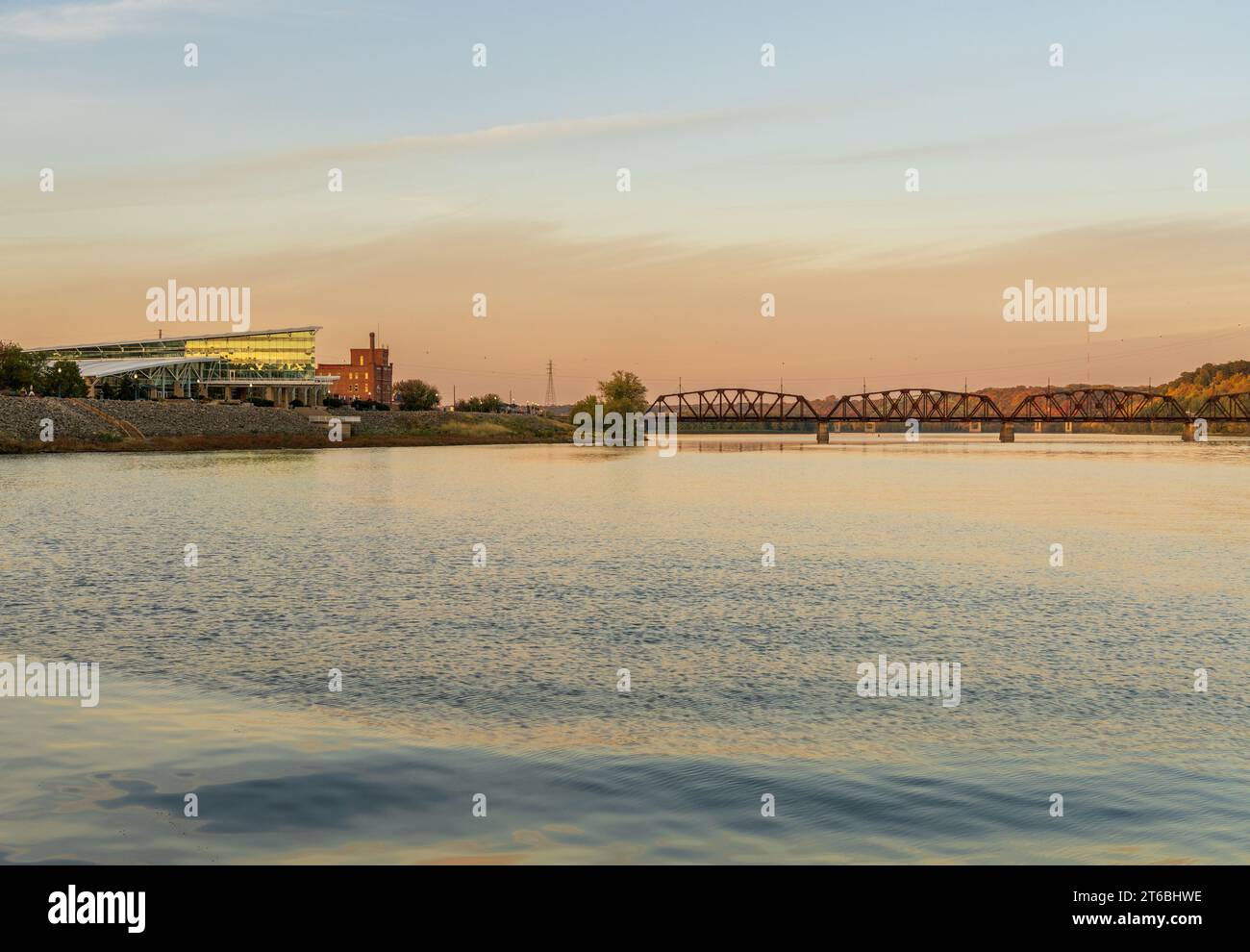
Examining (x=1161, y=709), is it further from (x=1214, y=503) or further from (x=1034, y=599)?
(x=1214, y=503)

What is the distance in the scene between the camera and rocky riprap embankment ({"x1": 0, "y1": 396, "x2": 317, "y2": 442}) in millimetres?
147875

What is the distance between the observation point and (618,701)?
802 inches

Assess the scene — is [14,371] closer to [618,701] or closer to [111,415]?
[111,415]

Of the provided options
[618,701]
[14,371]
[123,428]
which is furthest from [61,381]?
[618,701]

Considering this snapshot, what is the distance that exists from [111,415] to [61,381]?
55.9ft

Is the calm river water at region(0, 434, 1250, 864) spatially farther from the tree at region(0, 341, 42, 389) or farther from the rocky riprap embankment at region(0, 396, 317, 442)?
the tree at region(0, 341, 42, 389)

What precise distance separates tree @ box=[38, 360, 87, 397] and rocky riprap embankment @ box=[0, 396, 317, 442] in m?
7.62

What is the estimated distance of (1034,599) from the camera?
112 ft

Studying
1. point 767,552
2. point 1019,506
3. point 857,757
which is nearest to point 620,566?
point 767,552

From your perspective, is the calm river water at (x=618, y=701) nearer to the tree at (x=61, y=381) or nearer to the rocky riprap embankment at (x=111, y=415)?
the rocky riprap embankment at (x=111, y=415)

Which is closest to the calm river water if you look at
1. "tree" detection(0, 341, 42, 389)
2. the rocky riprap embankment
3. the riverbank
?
the riverbank

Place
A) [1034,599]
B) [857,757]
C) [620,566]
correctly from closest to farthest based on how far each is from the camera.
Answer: [857,757] < [1034,599] < [620,566]

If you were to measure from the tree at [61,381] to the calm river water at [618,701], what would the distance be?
466 ft

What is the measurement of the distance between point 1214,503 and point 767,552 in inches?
1911
